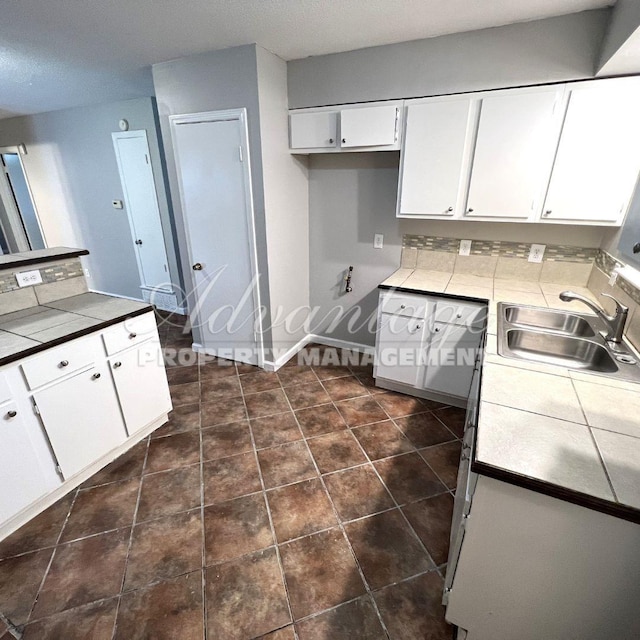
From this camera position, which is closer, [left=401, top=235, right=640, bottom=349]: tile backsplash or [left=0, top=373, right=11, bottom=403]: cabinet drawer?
[left=0, top=373, right=11, bottom=403]: cabinet drawer

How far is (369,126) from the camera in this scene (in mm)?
2389

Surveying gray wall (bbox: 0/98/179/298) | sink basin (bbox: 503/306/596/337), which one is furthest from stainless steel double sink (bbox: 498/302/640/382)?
gray wall (bbox: 0/98/179/298)

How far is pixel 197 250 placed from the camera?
9.80 feet

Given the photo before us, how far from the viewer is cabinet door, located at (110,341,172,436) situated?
6.61 feet

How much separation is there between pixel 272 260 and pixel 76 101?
3.14 metres

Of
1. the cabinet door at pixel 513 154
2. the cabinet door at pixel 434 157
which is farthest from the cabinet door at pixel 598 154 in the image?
the cabinet door at pixel 434 157

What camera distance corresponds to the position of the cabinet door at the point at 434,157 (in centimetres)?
217

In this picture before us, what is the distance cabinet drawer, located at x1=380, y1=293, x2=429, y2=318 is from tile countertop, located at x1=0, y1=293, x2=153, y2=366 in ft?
5.20

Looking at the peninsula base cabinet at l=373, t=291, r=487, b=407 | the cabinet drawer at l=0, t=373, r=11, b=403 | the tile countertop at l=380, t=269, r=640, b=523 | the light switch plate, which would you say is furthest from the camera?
the peninsula base cabinet at l=373, t=291, r=487, b=407

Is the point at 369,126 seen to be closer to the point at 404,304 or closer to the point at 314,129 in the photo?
the point at 314,129

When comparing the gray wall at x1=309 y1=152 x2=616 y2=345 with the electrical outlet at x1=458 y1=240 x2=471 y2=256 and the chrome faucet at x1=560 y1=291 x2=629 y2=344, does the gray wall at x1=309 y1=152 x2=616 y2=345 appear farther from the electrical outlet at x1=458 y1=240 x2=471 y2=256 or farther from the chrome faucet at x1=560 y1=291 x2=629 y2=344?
the chrome faucet at x1=560 y1=291 x2=629 y2=344

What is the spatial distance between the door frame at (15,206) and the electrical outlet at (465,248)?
579 cm

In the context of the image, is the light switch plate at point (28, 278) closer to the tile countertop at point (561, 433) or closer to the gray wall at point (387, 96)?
the gray wall at point (387, 96)

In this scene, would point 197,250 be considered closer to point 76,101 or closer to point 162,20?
point 162,20
